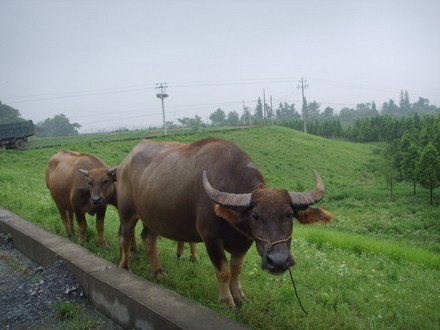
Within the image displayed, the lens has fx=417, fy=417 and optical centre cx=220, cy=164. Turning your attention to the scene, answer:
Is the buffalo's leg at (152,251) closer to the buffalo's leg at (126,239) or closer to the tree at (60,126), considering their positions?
the buffalo's leg at (126,239)

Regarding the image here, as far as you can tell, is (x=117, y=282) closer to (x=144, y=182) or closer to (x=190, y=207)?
(x=190, y=207)

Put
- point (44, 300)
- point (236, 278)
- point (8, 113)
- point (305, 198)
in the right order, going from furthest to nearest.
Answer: point (8, 113) < point (236, 278) < point (44, 300) < point (305, 198)

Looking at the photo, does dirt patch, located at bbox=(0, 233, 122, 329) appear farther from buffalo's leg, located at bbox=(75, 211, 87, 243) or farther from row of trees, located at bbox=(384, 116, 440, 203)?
row of trees, located at bbox=(384, 116, 440, 203)

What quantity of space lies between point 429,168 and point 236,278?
87.2 ft

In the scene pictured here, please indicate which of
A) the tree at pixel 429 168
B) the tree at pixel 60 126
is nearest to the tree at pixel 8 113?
the tree at pixel 60 126

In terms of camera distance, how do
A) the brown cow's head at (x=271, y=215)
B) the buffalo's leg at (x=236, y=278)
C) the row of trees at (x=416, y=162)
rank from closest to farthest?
the brown cow's head at (x=271, y=215) → the buffalo's leg at (x=236, y=278) → the row of trees at (x=416, y=162)

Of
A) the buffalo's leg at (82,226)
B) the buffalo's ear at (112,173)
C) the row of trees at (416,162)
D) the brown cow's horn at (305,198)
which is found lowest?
A: the row of trees at (416,162)

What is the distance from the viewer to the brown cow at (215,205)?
4102 millimetres

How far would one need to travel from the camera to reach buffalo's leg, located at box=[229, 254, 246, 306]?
5.05 m

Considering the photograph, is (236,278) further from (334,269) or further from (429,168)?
(429,168)

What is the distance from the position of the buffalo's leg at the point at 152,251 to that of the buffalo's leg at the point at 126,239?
0.23 meters

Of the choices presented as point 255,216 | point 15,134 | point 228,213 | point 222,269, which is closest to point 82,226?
point 222,269


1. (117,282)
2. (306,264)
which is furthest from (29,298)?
(306,264)

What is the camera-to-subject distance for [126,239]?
21.0 ft
